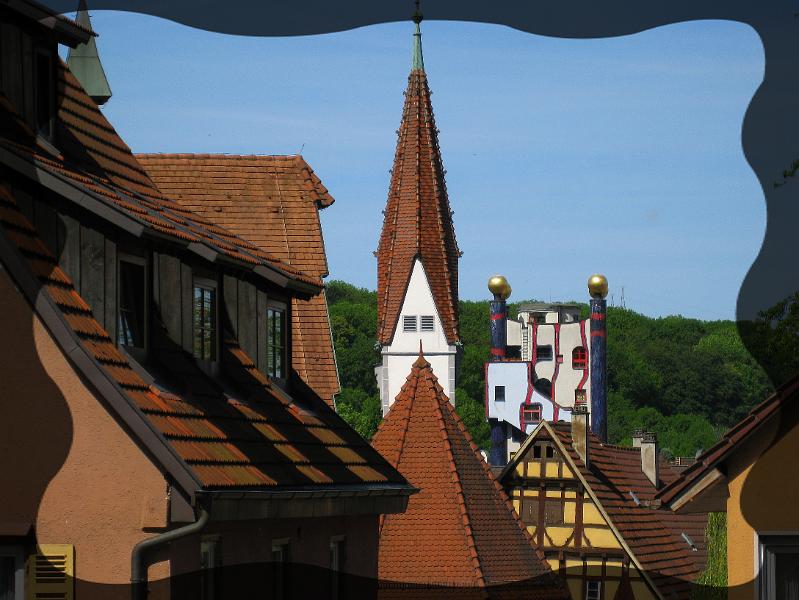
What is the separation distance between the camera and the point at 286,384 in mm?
14133

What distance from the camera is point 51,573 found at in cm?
854

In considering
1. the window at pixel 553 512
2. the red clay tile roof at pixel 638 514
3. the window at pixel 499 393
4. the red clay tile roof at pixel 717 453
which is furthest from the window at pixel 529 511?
the window at pixel 499 393

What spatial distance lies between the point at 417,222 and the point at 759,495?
16.7 meters

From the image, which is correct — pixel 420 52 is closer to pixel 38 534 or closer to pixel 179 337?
pixel 38 534

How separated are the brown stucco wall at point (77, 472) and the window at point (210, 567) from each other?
0.44 m

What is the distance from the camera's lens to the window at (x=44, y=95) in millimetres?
10523

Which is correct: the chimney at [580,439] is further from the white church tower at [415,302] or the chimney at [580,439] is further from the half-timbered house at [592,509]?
the white church tower at [415,302]

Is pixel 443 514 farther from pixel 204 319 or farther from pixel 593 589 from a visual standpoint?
pixel 204 319

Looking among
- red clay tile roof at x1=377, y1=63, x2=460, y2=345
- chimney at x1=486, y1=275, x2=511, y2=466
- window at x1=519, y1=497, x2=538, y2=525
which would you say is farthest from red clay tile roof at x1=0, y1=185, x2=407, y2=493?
chimney at x1=486, y1=275, x2=511, y2=466

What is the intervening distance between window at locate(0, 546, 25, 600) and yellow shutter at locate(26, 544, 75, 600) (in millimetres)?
46

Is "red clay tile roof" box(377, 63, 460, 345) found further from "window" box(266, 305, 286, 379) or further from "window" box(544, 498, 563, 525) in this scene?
"window" box(544, 498, 563, 525)

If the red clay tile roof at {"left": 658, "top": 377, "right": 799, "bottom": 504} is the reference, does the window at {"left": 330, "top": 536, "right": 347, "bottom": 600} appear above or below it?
below

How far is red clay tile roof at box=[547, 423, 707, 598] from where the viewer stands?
1017 inches

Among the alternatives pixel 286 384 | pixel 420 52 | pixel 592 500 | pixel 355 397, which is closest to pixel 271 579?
pixel 286 384
